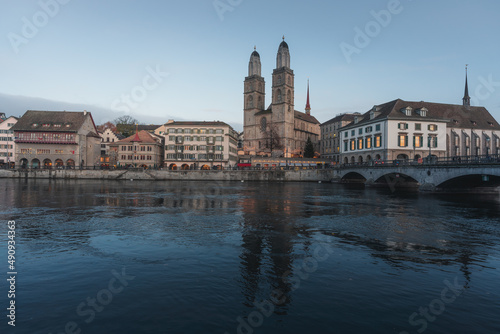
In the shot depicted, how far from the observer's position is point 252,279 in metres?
8.92

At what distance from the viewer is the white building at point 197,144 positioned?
95.4m

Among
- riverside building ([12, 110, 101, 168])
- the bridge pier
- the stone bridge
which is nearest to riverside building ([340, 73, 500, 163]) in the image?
the stone bridge

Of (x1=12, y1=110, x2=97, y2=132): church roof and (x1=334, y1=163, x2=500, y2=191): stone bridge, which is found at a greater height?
(x1=12, y1=110, x2=97, y2=132): church roof

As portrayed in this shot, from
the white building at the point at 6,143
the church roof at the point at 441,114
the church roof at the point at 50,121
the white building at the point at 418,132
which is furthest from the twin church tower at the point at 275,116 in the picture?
the white building at the point at 6,143

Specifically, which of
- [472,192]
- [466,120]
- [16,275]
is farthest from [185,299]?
[466,120]

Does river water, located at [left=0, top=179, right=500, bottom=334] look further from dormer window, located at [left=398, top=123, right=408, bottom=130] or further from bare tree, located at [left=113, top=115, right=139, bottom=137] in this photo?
bare tree, located at [left=113, top=115, right=139, bottom=137]

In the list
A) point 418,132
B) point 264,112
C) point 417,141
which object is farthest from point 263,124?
point 417,141

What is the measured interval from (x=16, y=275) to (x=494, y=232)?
2125 centimetres

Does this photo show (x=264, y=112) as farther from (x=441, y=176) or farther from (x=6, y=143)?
(x=441, y=176)

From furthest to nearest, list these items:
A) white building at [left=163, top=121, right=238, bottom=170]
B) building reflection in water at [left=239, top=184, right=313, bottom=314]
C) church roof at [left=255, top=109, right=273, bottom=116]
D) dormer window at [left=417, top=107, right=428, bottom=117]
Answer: church roof at [left=255, top=109, right=273, bottom=116] < white building at [left=163, top=121, right=238, bottom=170] < dormer window at [left=417, top=107, right=428, bottom=117] < building reflection in water at [left=239, top=184, right=313, bottom=314]

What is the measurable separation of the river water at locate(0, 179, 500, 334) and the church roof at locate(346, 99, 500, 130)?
5628cm

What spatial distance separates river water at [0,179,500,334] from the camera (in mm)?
6590

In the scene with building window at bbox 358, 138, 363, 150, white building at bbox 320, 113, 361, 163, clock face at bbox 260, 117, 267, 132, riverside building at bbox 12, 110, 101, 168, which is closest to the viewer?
building window at bbox 358, 138, 363, 150

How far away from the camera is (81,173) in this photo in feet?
264
